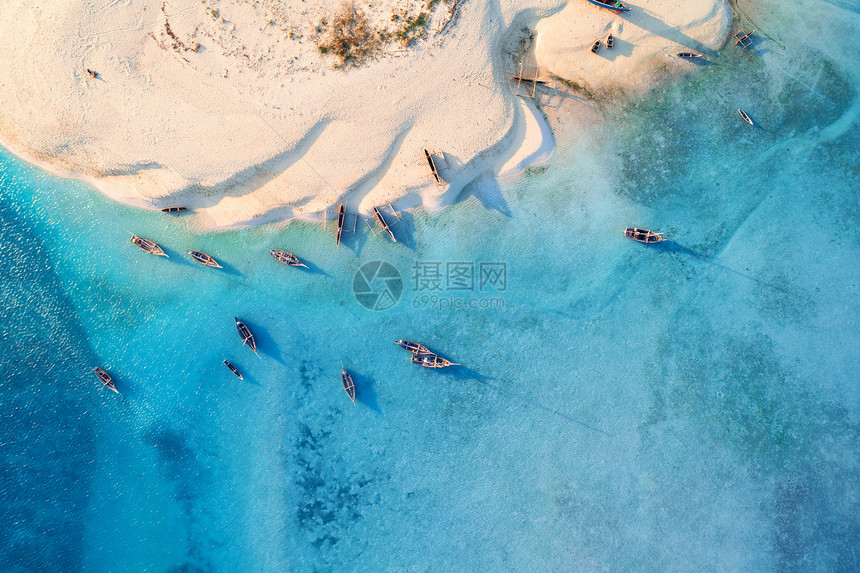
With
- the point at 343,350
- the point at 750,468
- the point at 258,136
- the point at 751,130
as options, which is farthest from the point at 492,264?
the point at 750,468

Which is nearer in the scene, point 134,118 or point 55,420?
point 134,118

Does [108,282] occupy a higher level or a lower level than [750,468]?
higher

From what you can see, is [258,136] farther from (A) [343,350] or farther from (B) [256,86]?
(A) [343,350]

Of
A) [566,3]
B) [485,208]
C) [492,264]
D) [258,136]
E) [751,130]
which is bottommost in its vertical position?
[492,264]

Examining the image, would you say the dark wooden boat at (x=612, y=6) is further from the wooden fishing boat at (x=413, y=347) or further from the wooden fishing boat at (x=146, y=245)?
the wooden fishing boat at (x=146, y=245)

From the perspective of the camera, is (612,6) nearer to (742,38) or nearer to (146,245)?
(742,38)
